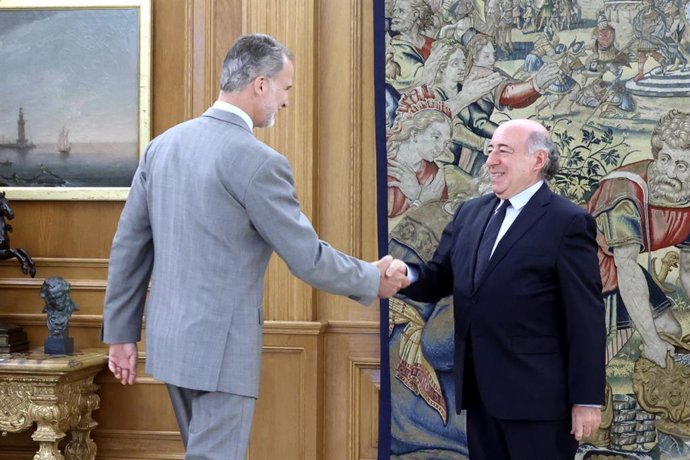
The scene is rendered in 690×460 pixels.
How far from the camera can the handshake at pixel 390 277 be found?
3.51 m

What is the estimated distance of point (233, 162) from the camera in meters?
2.90

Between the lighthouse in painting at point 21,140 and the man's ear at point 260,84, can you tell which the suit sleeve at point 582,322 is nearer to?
the man's ear at point 260,84

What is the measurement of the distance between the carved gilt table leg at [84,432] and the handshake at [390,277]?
6.16 feet

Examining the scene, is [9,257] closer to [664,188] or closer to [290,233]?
[290,233]

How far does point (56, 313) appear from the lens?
15.0ft

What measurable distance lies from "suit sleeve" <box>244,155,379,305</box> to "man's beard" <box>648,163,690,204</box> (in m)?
1.78

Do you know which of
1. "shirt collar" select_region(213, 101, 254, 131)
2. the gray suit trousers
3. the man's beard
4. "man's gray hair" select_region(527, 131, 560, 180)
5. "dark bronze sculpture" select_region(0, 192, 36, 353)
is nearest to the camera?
the gray suit trousers

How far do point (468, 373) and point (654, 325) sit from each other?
1343 millimetres

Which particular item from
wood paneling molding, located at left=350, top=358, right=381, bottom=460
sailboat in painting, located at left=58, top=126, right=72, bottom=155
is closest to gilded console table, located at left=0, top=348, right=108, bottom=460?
sailboat in painting, located at left=58, top=126, right=72, bottom=155

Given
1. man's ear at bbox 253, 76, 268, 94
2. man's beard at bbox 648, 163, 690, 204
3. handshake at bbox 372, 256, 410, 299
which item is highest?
man's ear at bbox 253, 76, 268, 94

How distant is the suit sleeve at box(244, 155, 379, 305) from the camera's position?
9.48ft

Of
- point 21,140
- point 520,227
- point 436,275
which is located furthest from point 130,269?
point 21,140

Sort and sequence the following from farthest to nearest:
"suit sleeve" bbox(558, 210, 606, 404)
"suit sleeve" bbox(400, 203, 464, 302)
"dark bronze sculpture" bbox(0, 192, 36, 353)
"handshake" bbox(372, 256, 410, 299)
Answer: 1. "dark bronze sculpture" bbox(0, 192, 36, 353)
2. "suit sleeve" bbox(400, 203, 464, 302)
3. "handshake" bbox(372, 256, 410, 299)
4. "suit sleeve" bbox(558, 210, 606, 404)

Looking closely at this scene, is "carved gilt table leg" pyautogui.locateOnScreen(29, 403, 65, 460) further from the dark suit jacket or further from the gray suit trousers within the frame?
the dark suit jacket
